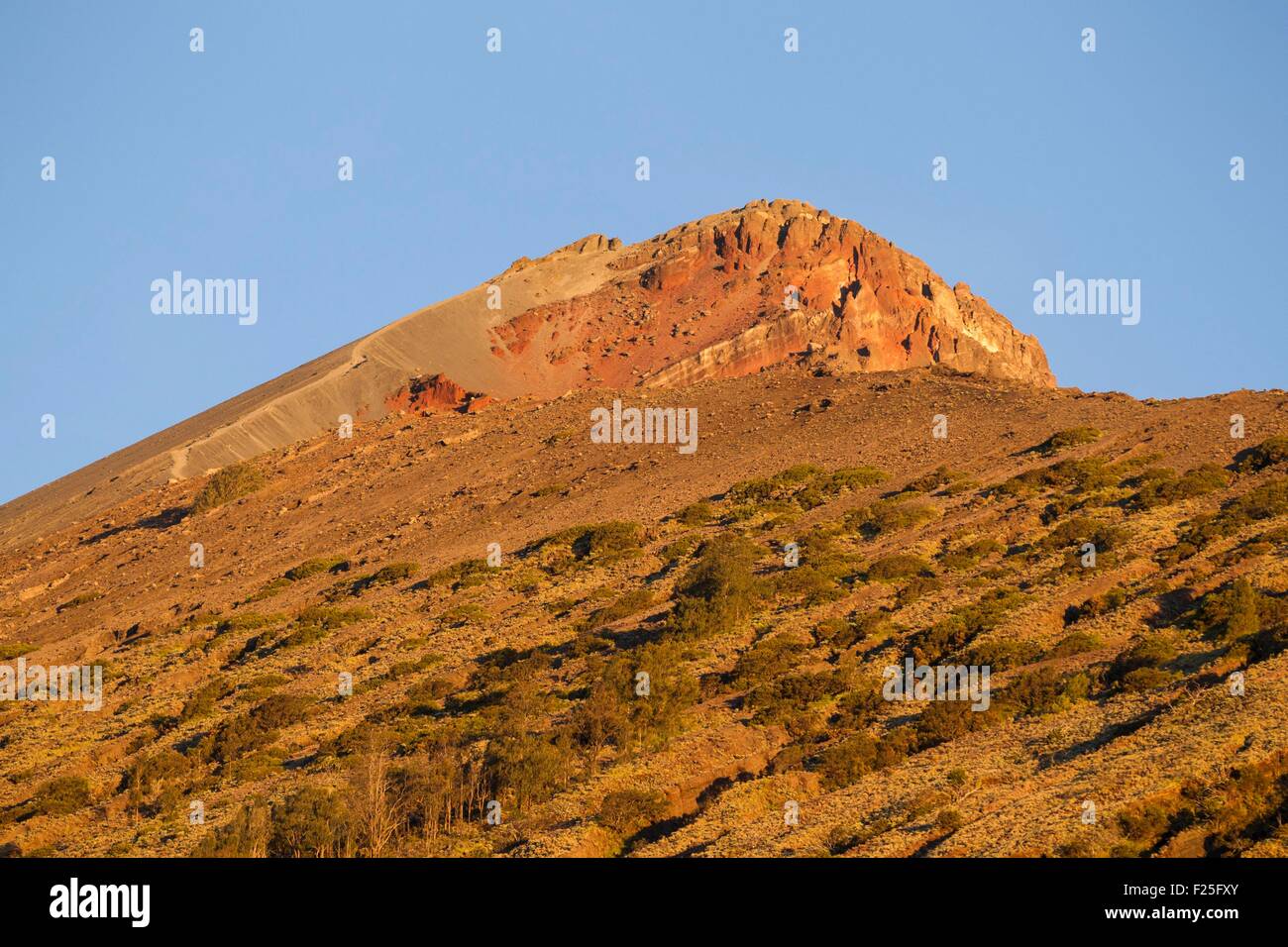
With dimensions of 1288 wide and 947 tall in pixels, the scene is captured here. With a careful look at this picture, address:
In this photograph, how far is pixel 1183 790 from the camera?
2727cm

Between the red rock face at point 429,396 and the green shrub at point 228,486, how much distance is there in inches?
636

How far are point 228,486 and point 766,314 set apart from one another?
42.4 m

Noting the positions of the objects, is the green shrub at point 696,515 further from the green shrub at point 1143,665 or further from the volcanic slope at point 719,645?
the green shrub at point 1143,665

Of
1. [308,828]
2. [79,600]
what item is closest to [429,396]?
[79,600]

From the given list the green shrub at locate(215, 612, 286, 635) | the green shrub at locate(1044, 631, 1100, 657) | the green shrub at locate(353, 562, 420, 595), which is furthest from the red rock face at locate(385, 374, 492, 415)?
the green shrub at locate(1044, 631, 1100, 657)

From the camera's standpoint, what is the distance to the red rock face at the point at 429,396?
10012 cm

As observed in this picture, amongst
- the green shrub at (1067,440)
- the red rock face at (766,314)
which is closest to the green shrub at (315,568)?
the green shrub at (1067,440)

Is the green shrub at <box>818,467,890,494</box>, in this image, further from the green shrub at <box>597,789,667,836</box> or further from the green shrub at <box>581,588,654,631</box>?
the green shrub at <box>597,789,667,836</box>

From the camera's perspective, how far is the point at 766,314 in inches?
4286

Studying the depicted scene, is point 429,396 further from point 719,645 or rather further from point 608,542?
point 719,645

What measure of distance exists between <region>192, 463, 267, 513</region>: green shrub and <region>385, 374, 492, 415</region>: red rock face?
16163mm
